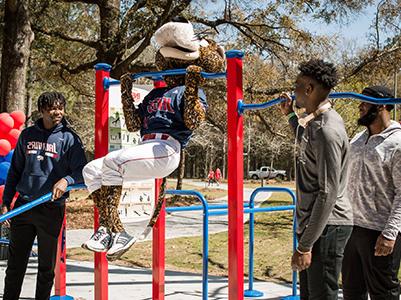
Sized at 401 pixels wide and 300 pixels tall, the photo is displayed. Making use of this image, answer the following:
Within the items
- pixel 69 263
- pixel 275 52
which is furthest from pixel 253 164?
pixel 69 263

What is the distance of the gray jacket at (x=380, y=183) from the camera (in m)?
3.11

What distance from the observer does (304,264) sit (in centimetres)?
253

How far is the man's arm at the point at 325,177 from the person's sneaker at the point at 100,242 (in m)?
1.23

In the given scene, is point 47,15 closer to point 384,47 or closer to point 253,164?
point 384,47

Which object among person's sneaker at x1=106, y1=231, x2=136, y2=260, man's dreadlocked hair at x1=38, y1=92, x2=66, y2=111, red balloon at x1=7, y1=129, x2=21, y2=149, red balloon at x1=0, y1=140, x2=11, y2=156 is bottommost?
person's sneaker at x1=106, y1=231, x2=136, y2=260

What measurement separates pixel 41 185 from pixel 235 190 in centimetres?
144

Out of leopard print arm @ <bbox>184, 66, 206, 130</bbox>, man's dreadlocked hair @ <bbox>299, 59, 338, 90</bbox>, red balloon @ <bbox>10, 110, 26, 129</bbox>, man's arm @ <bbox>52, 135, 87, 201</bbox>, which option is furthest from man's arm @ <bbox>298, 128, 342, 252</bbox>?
red balloon @ <bbox>10, 110, 26, 129</bbox>

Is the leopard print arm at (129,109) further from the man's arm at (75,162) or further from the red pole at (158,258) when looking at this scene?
the red pole at (158,258)

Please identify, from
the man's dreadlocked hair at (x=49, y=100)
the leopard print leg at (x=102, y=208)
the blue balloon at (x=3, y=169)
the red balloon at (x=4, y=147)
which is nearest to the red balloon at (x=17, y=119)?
the red balloon at (x=4, y=147)

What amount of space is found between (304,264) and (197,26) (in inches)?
400

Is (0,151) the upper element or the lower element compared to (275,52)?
lower

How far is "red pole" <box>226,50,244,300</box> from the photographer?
134 inches

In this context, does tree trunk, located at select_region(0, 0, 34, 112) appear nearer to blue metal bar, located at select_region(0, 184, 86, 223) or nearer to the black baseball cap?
blue metal bar, located at select_region(0, 184, 86, 223)

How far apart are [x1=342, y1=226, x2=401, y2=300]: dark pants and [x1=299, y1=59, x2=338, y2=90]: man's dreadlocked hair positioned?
3.41ft
